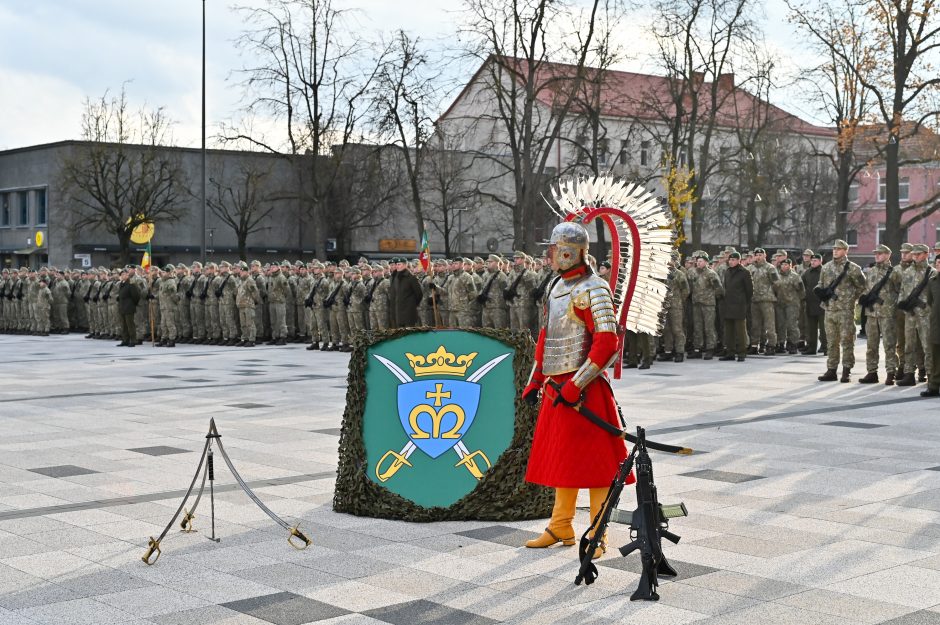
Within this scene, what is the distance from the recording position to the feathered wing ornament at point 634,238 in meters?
7.48

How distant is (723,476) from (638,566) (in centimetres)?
314

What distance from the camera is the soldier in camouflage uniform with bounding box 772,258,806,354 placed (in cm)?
2561

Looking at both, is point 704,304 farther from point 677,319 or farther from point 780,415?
point 780,415

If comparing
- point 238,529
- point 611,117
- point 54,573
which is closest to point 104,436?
point 238,529

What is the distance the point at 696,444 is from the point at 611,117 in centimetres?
6477

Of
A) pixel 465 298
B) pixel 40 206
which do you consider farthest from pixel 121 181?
pixel 465 298

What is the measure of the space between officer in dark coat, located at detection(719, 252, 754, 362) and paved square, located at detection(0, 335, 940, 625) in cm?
874

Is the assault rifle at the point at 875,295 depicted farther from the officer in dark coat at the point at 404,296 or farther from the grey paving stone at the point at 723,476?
the officer in dark coat at the point at 404,296

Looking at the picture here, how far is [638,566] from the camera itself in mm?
6875

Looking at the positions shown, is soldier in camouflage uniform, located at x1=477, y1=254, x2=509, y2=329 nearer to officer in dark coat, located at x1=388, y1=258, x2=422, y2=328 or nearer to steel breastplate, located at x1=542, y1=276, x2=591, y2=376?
officer in dark coat, located at x1=388, y1=258, x2=422, y2=328

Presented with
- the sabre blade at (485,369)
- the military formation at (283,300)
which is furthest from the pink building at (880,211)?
the sabre blade at (485,369)

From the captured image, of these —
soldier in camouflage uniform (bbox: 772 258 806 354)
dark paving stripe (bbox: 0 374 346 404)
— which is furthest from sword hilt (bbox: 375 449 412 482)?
soldier in camouflage uniform (bbox: 772 258 806 354)

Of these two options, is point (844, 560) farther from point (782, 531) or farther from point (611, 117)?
point (611, 117)

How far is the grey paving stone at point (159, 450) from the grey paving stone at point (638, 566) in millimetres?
5313
